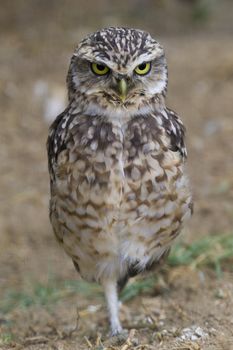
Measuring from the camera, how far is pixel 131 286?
4895mm

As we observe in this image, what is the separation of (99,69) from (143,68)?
21 cm

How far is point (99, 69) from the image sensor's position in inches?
145

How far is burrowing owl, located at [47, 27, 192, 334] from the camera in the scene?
370 cm

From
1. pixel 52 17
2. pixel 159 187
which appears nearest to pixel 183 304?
pixel 159 187

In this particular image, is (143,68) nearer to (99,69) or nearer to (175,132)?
(99,69)

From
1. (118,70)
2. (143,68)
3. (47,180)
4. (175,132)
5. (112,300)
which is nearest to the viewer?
(118,70)

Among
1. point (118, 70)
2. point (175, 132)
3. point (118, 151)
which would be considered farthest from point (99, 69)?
point (175, 132)

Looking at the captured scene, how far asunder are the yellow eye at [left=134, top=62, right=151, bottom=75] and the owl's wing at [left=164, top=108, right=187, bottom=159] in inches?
12.0

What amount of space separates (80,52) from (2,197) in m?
2.88

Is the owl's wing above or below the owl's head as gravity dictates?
below

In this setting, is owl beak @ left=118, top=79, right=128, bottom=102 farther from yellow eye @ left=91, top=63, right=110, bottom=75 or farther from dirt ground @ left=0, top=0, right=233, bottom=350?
dirt ground @ left=0, top=0, right=233, bottom=350

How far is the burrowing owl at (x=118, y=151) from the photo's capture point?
3695 mm

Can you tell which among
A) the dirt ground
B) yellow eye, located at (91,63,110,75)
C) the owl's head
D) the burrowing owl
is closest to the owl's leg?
the dirt ground

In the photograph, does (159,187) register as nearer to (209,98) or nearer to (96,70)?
(96,70)
